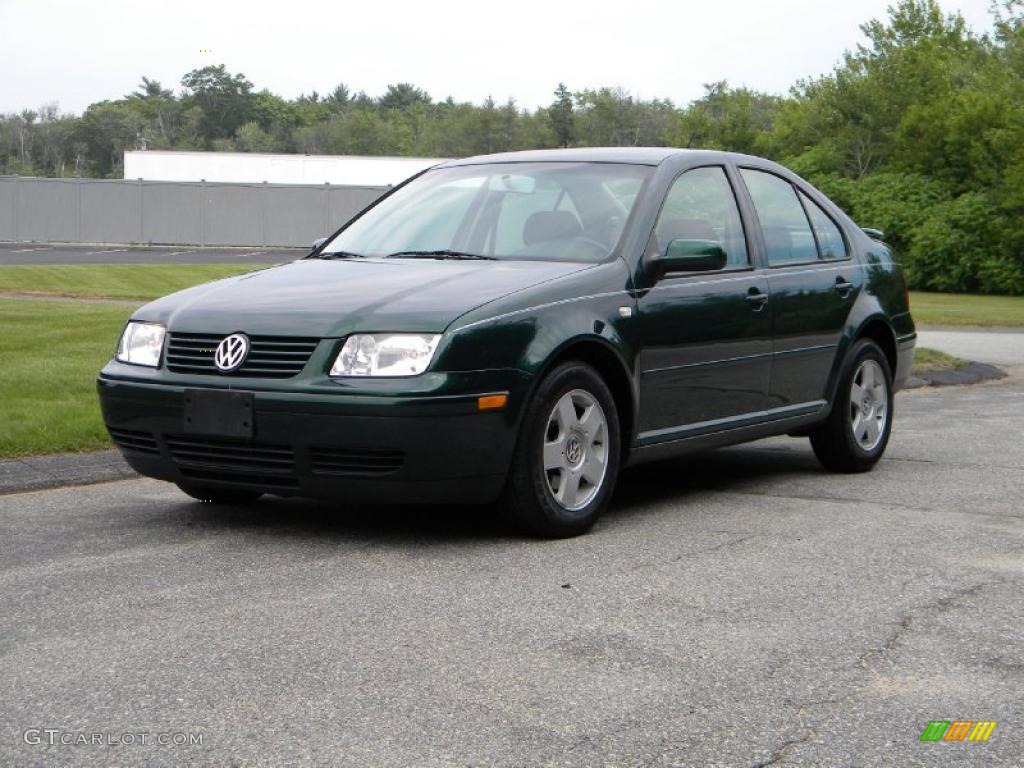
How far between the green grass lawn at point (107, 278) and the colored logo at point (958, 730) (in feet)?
71.0

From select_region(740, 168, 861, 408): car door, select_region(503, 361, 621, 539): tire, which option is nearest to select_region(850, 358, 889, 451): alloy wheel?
select_region(740, 168, 861, 408): car door

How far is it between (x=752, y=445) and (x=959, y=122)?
37.0m

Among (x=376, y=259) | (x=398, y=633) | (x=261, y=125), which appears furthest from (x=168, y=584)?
(x=261, y=125)

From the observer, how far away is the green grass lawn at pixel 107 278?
2711 centimetres

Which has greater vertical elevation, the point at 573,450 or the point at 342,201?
the point at 573,450

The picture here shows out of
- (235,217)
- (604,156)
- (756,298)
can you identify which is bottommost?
(235,217)

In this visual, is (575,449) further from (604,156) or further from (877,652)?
(877,652)

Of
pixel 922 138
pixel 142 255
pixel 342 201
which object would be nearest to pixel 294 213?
pixel 342 201

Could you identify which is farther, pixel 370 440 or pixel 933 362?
pixel 933 362

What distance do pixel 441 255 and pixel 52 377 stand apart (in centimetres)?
481

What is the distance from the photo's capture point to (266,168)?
66250mm

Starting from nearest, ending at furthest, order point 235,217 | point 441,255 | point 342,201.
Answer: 1. point 441,255
2. point 235,217
3. point 342,201

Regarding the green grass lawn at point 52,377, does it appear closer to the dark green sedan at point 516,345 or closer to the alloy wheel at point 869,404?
the dark green sedan at point 516,345

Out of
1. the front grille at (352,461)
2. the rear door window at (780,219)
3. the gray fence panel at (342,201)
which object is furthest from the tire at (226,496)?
the gray fence panel at (342,201)
